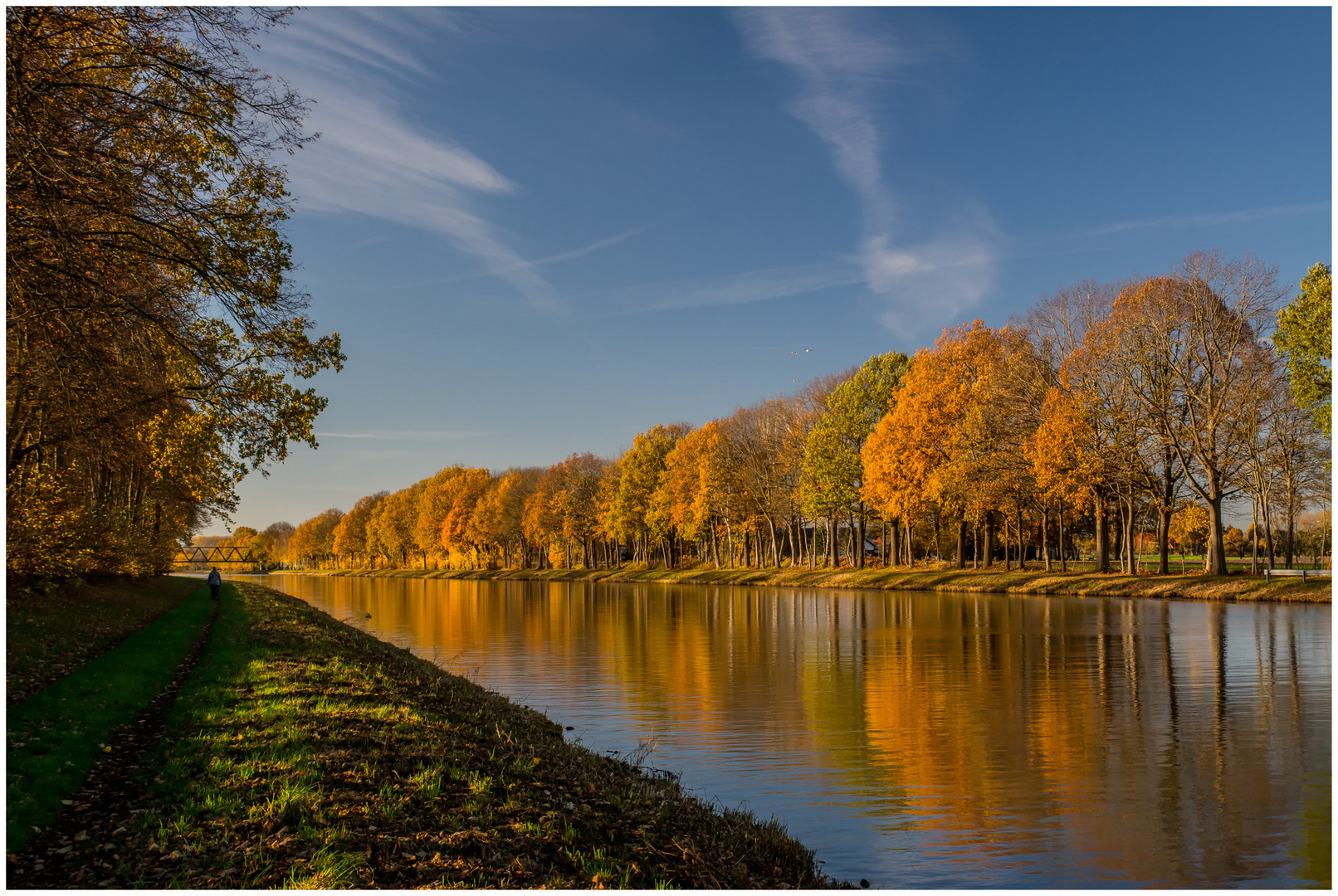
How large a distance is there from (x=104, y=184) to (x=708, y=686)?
14964 mm

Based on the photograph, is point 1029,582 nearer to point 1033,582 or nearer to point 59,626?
point 1033,582

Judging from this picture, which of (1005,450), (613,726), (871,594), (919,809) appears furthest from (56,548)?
(1005,450)

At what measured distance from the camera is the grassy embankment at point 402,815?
7359mm

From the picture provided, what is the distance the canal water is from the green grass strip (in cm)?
708

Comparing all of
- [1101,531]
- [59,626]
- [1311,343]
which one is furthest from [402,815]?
[1101,531]

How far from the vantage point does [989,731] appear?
1461cm

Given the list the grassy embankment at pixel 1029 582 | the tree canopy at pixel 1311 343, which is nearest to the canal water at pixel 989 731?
the grassy embankment at pixel 1029 582

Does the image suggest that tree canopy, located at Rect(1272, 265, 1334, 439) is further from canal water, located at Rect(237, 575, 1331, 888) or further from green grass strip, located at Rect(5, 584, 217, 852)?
green grass strip, located at Rect(5, 584, 217, 852)

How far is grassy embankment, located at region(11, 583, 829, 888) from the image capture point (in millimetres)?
7359

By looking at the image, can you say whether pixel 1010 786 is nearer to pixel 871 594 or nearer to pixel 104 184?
pixel 104 184

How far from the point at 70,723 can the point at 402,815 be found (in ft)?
22.5

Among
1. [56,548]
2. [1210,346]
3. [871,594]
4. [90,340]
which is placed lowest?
[871,594]

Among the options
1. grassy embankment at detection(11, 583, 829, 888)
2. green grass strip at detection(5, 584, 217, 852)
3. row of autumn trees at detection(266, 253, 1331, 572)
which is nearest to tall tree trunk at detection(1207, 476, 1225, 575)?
row of autumn trees at detection(266, 253, 1331, 572)

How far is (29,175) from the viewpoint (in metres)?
10.7
